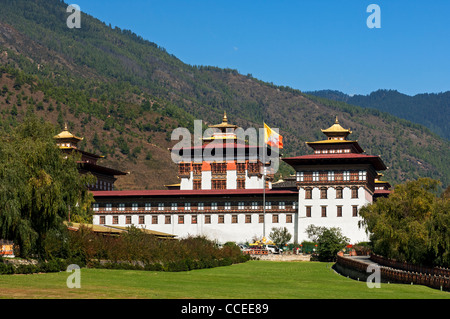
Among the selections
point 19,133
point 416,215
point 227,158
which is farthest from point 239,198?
point 19,133

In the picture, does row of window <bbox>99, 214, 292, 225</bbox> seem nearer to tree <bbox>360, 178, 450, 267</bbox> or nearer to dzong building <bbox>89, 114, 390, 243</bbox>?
dzong building <bbox>89, 114, 390, 243</bbox>

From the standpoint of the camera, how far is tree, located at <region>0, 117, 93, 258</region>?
151 ft

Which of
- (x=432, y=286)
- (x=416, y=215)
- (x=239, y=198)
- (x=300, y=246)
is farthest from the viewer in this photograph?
(x=239, y=198)

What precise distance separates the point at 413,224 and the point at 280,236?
130 ft

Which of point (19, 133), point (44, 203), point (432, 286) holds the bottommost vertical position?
point (432, 286)

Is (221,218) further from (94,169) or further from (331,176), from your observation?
(94,169)

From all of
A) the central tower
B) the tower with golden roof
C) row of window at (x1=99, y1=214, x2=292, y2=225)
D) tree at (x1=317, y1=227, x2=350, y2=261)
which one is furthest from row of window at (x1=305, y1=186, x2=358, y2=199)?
the tower with golden roof

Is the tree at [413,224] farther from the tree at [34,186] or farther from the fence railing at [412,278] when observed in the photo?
the tree at [34,186]

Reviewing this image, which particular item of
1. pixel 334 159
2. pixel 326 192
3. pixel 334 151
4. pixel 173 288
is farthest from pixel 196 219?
pixel 173 288

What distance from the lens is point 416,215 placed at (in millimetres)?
69125

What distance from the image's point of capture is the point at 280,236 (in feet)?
335

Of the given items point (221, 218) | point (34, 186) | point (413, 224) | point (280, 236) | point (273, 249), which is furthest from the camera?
point (221, 218)
